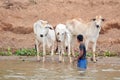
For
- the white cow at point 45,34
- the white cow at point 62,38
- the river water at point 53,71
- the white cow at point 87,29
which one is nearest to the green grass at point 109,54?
the white cow at point 87,29

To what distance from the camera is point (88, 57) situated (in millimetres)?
20500

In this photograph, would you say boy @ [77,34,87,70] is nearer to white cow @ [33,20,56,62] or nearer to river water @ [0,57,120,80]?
river water @ [0,57,120,80]

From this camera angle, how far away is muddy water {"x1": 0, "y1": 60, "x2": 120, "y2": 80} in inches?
607

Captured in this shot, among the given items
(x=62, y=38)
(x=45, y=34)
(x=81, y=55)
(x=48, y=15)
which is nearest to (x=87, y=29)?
(x=62, y=38)

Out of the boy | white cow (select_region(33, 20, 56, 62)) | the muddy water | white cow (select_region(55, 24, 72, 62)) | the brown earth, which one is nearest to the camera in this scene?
the muddy water

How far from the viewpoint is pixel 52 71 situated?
1692 centimetres

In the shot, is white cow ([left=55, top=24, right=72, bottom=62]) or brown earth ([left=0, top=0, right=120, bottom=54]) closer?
white cow ([left=55, top=24, right=72, bottom=62])

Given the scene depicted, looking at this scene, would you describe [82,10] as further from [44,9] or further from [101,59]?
[101,59]

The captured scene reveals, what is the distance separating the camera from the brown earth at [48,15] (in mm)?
22891

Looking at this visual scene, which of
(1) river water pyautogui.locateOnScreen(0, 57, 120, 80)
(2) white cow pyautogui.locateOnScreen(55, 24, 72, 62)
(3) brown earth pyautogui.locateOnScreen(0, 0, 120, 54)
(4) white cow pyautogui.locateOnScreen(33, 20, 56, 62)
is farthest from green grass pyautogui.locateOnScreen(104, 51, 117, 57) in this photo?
(4) white cow pyautogui.locateOnScreen(33, 20, 56, 62)

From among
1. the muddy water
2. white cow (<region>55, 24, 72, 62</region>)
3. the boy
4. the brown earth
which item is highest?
the brown earth

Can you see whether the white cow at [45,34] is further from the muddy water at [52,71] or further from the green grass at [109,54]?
the green grass at [109,54]

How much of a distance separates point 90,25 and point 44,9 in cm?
476

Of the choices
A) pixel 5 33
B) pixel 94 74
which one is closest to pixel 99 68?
pixel 94 74
